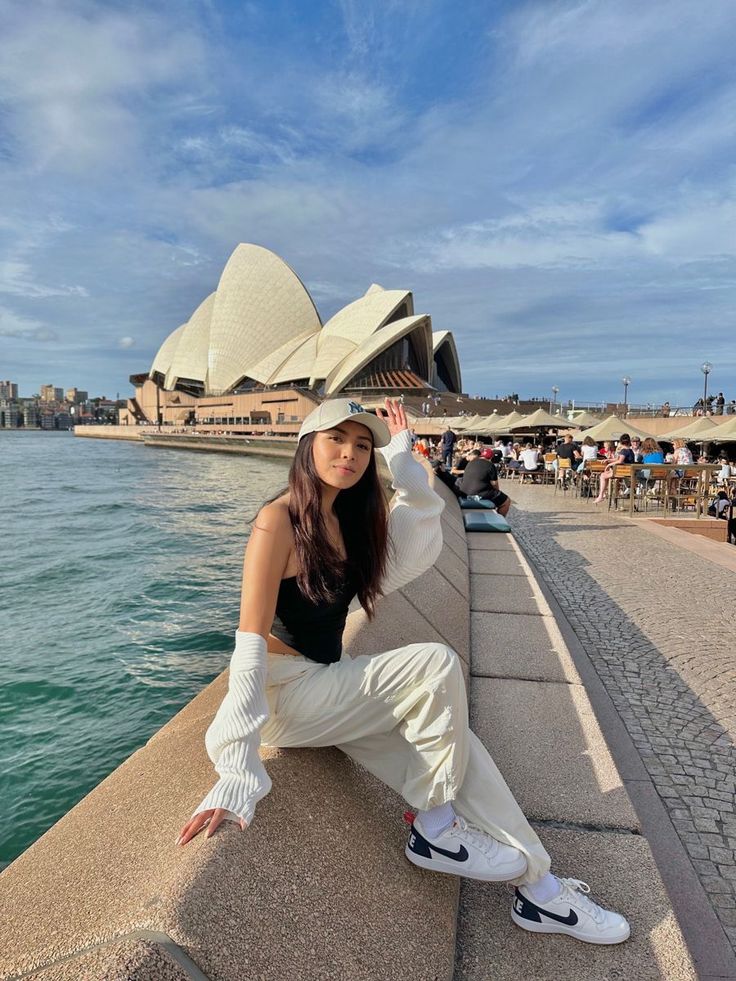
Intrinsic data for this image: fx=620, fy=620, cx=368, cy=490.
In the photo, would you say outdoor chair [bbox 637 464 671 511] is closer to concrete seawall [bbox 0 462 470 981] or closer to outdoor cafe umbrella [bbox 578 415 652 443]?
outdoor cafe umbrella [bbox 578 415 652 443]

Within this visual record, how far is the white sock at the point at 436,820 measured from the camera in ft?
4.53

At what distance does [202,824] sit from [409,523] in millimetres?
897

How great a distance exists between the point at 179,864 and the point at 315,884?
0.90 feet

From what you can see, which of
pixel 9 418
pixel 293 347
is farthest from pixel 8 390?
pixel 293 347

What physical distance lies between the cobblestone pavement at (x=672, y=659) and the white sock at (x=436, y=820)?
86 centimetres

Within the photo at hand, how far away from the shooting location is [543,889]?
4.52 ft

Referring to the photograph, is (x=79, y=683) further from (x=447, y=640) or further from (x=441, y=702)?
(x=441, y=702)

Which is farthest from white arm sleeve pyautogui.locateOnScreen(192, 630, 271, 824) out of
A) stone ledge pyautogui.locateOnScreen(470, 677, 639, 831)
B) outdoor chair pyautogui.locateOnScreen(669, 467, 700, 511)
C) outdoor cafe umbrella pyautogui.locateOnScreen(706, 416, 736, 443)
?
outdoor cafe umbrella pyautogui.locateOnScreen(706, 416, 736, 443)

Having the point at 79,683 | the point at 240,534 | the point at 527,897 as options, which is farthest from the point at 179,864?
the point at 240,534

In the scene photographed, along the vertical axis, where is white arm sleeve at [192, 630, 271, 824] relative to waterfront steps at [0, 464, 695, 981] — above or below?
above

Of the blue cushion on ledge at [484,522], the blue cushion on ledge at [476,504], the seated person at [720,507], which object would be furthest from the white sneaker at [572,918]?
the seated person at [720,507]

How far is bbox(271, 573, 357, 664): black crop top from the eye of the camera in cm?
149

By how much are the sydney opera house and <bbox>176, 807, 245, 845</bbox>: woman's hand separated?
41991 mm

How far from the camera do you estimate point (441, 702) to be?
1362 millimetres
